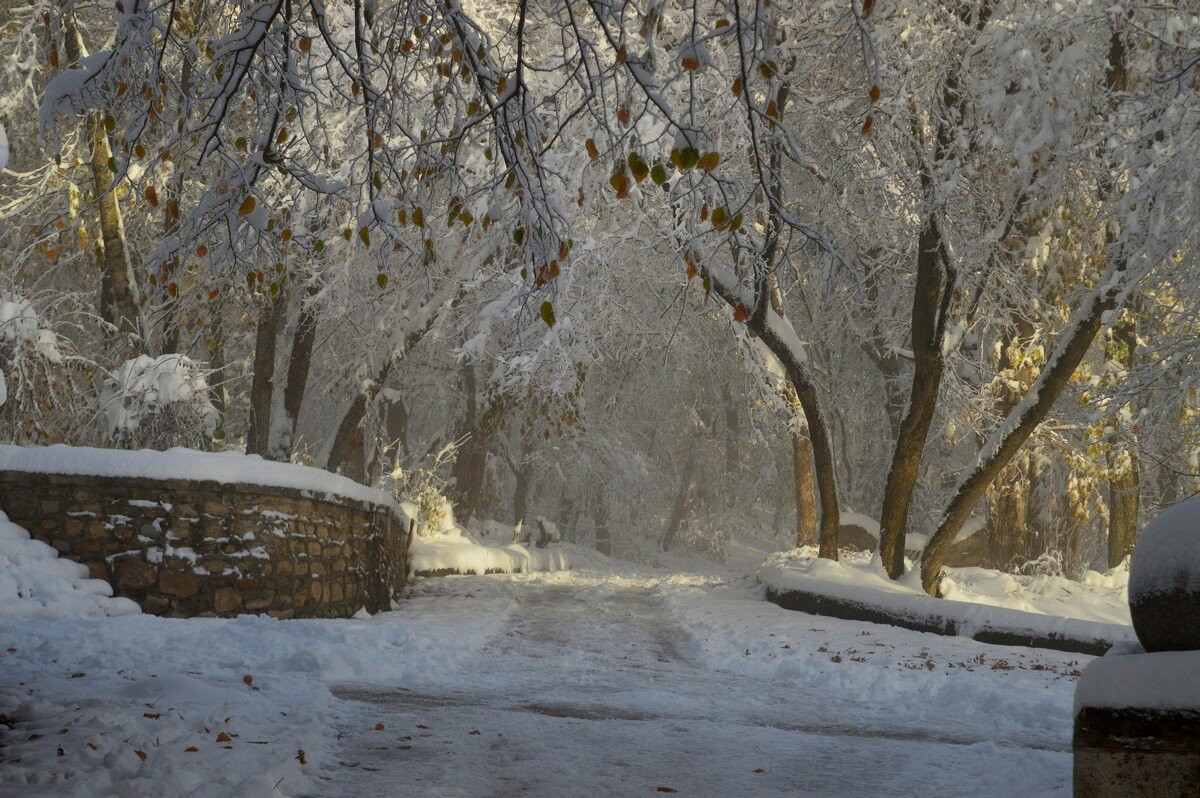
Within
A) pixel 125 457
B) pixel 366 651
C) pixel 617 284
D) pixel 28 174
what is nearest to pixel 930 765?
pixel 366 651

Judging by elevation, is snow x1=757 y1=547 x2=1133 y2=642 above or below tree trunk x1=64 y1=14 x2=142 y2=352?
below

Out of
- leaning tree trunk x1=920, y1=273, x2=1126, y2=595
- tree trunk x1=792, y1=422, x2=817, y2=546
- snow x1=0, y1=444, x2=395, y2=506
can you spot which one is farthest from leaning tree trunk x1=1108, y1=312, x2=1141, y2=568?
snow x1=0, y1=444, x2=395, y2=506

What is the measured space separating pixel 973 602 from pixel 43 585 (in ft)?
33.8

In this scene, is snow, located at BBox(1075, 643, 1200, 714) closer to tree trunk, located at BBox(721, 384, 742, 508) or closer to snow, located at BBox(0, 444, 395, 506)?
snow, located at BBox(0, 444, 395, 506)

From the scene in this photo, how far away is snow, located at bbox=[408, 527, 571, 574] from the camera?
1783 centimetres

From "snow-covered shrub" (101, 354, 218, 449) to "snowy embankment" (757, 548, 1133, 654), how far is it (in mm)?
7864

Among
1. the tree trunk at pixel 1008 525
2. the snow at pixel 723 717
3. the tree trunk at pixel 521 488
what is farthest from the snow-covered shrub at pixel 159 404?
the tree trunk at pixel 521 488

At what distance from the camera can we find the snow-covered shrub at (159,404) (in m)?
12.5

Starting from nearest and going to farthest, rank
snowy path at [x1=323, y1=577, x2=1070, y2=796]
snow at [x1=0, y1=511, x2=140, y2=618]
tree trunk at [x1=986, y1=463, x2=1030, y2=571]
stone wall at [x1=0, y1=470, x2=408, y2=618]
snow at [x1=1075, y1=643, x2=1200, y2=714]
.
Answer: snow at [x1=1075, y1=643, x2=1200, y2=714] → snowy path at [x1=323, y1=577, x2=1070, y2=796] → snow at [x1=0, y1=511, x2=140, y2=618] → stone wall at [x1=0, y1=470, x2=408, y2=618] → tree trunk at [x1=986, y1=463, x2=1030, y2=571]

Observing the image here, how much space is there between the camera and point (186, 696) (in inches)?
219

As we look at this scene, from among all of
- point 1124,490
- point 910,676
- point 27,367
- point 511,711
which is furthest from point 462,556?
point 511,711

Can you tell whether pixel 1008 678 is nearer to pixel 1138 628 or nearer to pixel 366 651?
pixel 1138 628

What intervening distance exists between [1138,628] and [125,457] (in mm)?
8432

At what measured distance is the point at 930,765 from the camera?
537 cm
